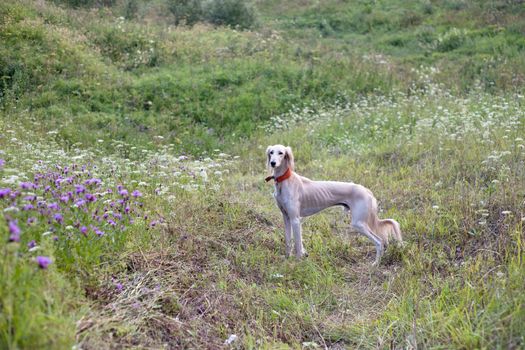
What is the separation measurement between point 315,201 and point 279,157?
26.5 inches

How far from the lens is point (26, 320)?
2648mm

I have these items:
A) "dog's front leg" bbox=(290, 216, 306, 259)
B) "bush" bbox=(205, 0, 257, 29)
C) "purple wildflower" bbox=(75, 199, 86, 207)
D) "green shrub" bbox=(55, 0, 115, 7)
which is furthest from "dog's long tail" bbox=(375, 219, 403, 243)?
"bush" bbox=(205, 0, 257, 29)

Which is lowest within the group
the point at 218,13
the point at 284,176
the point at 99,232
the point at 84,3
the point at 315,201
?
the point at 315,201

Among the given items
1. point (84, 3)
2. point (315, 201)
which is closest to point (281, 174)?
point (315, 201)

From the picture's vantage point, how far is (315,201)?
5871 mm

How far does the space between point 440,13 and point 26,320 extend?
2211 centimetres

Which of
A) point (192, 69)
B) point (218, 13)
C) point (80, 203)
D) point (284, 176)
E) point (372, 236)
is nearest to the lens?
point (80, 203)

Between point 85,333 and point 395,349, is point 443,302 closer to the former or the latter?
point 395,349

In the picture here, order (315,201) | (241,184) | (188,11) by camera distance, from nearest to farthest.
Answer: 1. (315,201)
2. (241,184)
3. (188,11)

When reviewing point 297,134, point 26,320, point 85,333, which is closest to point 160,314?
point 85,333

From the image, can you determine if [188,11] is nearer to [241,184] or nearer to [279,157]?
[241,184]

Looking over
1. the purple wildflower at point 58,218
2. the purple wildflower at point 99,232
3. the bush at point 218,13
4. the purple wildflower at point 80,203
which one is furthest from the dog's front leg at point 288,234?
the bush at point 218,13

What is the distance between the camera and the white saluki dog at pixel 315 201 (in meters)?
5.65

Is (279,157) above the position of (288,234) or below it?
above
